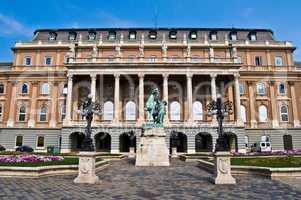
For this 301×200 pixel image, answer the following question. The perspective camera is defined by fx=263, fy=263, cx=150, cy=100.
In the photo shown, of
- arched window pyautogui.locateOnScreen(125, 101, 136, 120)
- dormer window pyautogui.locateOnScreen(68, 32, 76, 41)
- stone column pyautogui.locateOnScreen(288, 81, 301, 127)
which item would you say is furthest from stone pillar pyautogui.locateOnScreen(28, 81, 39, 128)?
stone column pyautogui.locateOnScreen(288, 81, 301, 127)

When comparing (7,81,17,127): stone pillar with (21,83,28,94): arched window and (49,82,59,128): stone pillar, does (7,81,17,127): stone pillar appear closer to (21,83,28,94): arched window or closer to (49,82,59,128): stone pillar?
(21,83,28,94): arched window

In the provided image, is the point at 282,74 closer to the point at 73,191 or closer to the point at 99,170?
the point at 99,170

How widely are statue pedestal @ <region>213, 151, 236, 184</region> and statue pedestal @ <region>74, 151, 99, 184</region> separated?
6.07m

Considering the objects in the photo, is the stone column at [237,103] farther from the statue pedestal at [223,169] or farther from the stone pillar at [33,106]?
the stone pillar at [33,106]

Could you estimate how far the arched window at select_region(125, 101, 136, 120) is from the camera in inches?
1859

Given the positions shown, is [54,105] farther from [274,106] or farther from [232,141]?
[274,106]

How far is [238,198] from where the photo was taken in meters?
9.35

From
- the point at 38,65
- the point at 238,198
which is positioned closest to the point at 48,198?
the point at 238,198

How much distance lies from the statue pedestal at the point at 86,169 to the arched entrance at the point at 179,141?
29801 millimetres

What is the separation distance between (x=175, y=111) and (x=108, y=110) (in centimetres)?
1212

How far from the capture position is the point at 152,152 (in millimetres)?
22453

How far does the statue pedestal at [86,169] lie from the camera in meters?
12.9

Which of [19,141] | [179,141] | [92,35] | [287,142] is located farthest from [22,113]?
[287,142]

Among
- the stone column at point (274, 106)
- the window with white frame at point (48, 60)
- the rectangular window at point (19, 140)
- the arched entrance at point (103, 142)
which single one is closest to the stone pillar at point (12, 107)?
the rectangular window at point (19, 140)
